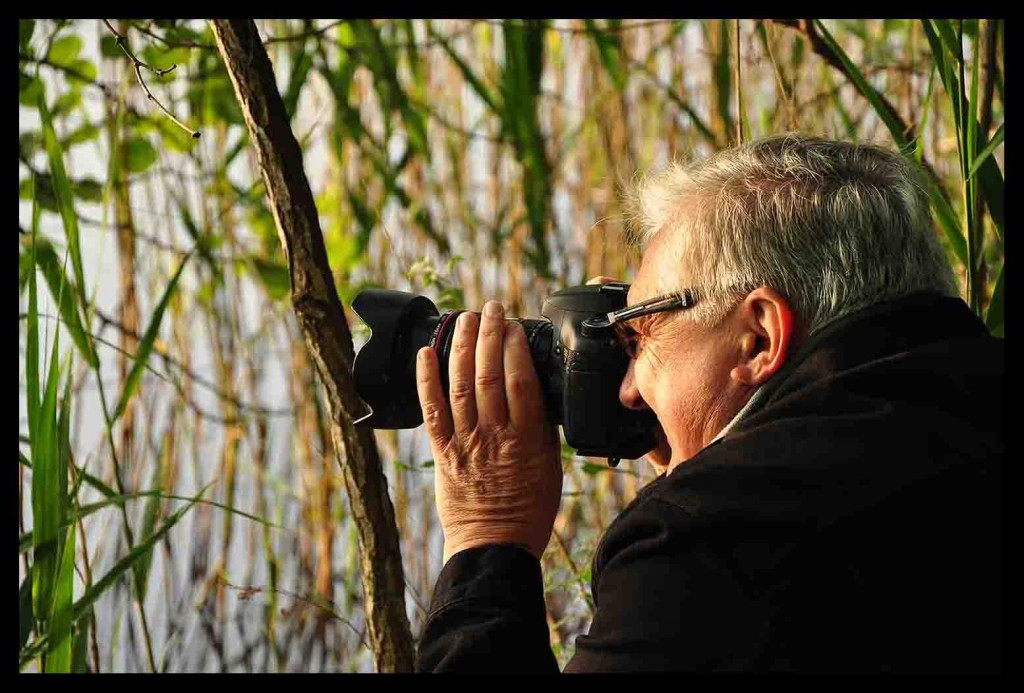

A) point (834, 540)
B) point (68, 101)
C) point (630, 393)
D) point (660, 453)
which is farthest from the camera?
point (68, 101)

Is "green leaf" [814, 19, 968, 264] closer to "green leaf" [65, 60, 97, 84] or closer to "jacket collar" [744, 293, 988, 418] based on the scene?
"jacket collar" [744, 293, 988, 418]

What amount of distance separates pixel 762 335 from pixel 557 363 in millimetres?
206

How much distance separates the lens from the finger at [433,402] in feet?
3.32

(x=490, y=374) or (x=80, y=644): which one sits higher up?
(x=490, y=374)

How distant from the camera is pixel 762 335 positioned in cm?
84

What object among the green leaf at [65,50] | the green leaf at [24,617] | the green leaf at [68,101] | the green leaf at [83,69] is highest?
the green leaf at [65,50]

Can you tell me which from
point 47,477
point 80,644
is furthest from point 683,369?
point 80,644

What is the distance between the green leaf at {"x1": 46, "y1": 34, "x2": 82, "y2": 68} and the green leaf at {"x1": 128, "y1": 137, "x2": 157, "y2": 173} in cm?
14

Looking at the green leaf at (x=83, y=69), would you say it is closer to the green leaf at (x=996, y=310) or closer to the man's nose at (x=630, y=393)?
the man's nose at (x=630, y=393)

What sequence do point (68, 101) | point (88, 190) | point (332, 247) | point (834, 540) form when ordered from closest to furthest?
point (834, 540) → point (88, 190) → point (68, 101) → point (332, 247)

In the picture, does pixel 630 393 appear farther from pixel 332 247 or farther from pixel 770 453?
pixel 332 247

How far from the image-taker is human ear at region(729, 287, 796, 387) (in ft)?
2.70

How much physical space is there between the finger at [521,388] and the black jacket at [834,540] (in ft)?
0.81


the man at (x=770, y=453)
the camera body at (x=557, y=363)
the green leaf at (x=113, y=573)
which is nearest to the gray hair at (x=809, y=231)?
the man at (x=770, y=453)
